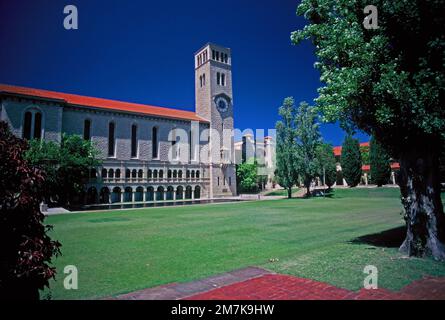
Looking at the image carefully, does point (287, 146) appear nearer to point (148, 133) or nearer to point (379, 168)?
point (379, 168)

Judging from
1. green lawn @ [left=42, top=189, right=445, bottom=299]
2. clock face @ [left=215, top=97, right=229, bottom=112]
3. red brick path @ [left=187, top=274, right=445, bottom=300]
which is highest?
clock face @ [left=215, top=97, right=229, bottom=112]

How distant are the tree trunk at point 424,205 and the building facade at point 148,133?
142 ft

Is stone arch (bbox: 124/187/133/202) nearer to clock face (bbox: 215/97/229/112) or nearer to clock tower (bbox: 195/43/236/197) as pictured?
clock tower (bbox: 195/43/236/197)

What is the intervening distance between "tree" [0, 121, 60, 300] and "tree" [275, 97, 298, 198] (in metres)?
38.5

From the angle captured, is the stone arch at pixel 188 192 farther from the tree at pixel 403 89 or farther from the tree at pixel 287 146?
the tree at pixel 403 89

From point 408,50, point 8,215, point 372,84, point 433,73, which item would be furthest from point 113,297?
point 408,50

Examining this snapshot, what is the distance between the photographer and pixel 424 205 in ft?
24.5

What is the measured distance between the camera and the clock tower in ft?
189

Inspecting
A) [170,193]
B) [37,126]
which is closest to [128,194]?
[170,193]

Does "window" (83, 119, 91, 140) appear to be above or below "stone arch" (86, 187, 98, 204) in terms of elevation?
above

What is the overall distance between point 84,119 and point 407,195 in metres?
45.9

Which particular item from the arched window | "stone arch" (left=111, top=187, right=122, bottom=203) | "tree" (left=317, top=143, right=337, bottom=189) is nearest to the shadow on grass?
"stone arch" (left=111, top=187, right=122, bottom=203)

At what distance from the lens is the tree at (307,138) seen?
40781 mm
